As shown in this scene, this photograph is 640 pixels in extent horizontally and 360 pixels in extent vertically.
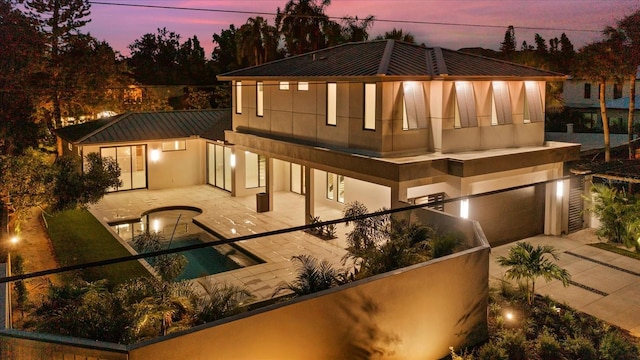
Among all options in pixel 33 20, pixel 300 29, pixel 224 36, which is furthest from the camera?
pixel 224 36

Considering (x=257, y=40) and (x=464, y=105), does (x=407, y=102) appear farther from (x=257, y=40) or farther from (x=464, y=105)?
(x=257, y=40)

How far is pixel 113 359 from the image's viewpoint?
600 cm

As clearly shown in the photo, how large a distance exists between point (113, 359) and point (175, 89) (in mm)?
40158

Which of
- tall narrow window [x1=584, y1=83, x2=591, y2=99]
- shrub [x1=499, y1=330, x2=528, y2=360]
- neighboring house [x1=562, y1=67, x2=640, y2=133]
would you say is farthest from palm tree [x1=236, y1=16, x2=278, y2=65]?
shrub [x1=499, y1=330, x2=528, y2=360]

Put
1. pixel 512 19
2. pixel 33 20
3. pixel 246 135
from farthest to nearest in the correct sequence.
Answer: pixel 512 19
pixel 33 20
pixel 246 135

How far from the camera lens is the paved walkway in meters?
11.7

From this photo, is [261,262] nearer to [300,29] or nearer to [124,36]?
[300,29]

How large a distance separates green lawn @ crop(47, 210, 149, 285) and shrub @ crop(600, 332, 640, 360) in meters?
10.3

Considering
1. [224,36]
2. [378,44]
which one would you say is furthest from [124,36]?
[378,44]

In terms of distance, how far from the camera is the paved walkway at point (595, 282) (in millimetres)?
11695

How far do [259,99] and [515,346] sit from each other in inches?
570

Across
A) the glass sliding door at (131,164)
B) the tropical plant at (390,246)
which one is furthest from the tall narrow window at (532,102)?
the glass sliding door at (131,164)

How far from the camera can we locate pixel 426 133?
1628cm

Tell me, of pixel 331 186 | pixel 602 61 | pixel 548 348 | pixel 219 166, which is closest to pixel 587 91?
pixel 602 61
